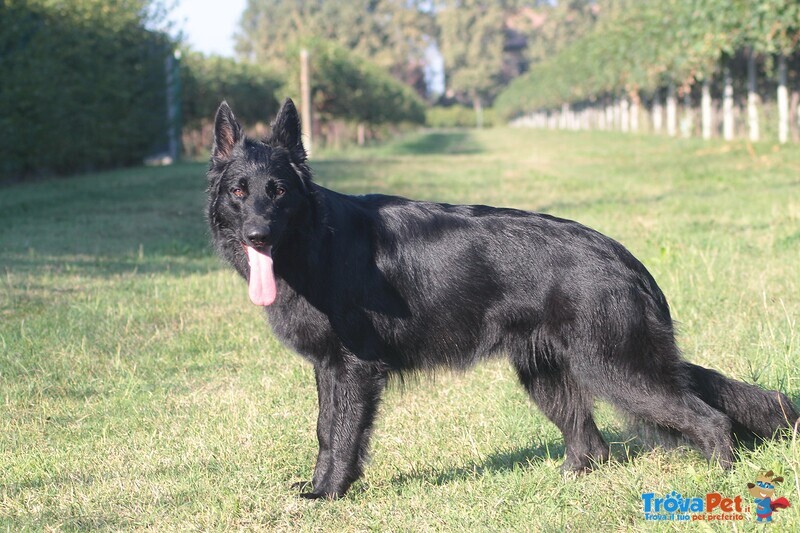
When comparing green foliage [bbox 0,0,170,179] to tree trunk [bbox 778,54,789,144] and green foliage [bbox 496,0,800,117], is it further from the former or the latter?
tree trunk [bbox 778,54,789,144]

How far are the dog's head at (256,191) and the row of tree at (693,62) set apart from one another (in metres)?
17.6

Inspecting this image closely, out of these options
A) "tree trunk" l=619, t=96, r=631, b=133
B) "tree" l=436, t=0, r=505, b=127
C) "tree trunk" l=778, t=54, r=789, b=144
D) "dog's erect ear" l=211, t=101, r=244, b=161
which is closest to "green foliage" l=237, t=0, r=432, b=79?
"tree" l=436, t=0, r=505, b=127

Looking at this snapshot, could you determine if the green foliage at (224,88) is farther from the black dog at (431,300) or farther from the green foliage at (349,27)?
the green foliage at (349,27)

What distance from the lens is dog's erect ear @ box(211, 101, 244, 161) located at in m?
4.06

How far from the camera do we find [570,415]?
166 inches

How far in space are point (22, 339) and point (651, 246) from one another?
20.6 feet

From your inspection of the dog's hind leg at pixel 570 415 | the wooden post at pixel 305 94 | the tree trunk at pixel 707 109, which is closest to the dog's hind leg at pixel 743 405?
the dog's hind leg at pixel 570 415

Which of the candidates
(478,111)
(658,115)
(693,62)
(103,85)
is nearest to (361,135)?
(658,115)

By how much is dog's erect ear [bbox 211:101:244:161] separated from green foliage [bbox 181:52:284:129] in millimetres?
27174

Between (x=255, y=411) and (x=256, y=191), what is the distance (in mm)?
1645

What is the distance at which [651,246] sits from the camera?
930cm

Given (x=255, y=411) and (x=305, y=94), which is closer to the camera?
(x=255, y=411)

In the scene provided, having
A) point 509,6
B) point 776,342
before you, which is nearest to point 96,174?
point 776,342

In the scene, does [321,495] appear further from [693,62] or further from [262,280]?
[693,62]
